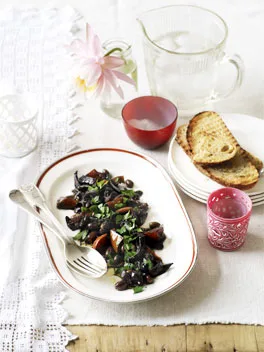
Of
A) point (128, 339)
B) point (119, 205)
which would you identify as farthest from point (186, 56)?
point (128, 339)

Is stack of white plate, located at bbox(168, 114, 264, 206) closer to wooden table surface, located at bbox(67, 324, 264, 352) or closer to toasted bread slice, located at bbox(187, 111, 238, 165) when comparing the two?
toasted bread slice, located at bbox(187, 111, 238, 165)

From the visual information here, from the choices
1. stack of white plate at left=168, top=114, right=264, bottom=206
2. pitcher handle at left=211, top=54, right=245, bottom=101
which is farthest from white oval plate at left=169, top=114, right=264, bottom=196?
pitcher handle at left=211, top=54, right=245, bottom=101

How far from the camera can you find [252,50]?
7.15 ft

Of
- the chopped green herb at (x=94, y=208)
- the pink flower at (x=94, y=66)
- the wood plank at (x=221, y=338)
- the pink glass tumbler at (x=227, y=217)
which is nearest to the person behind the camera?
the wood plank at (x=221, y=338)

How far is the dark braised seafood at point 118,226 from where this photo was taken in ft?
4.71

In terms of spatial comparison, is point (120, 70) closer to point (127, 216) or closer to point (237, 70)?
point (237, 70)

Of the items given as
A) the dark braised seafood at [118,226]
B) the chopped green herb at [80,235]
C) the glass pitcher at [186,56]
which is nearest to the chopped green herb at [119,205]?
the dark braised seafood at [118,226]

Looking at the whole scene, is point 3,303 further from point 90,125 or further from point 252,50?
point 252,50

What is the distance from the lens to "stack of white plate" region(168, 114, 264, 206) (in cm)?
163

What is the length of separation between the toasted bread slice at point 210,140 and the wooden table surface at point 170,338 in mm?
466

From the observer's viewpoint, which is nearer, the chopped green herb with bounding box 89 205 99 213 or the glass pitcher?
the chopped green herb with bounding box 89 205 99 213

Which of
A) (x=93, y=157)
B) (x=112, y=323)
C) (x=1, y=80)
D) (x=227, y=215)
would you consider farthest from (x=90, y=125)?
(x=112, y=323)

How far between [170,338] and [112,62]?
32.7 inches

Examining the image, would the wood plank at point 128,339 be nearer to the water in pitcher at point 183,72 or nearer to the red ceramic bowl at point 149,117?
the red ceramic bowl at point 149,117
